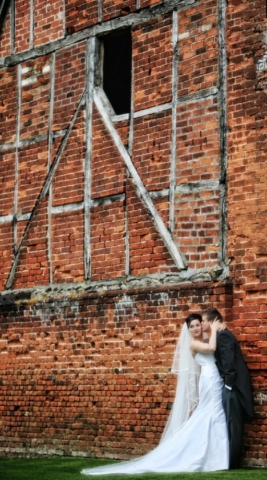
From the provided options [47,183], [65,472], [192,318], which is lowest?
[65,472]

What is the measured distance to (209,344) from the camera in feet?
37.8

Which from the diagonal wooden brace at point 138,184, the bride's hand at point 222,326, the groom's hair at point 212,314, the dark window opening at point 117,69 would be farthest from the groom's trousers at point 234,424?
the dark window opening at point 117,69

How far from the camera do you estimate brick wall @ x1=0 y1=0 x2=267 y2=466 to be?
38.1 ft

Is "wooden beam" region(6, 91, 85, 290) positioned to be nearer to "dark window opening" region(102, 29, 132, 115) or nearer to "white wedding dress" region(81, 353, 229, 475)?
"dark window opening" region(102, 29, 132, 115)

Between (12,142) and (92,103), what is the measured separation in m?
1.68

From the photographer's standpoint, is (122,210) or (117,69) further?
(117,69)

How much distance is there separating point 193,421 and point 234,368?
2.46 ft

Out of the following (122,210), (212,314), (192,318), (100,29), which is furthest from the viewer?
(100,29)

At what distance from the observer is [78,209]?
1369 centimetres

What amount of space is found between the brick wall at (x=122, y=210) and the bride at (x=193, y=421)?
0.32 meters

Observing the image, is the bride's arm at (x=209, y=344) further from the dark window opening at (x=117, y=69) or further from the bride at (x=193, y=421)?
the dark window opening at (x=117, y=69)

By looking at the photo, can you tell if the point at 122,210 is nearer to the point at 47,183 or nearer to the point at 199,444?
the point at 47,183

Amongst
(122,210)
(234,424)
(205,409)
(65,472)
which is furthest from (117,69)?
(65,472)

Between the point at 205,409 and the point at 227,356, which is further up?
the point at 227,356
